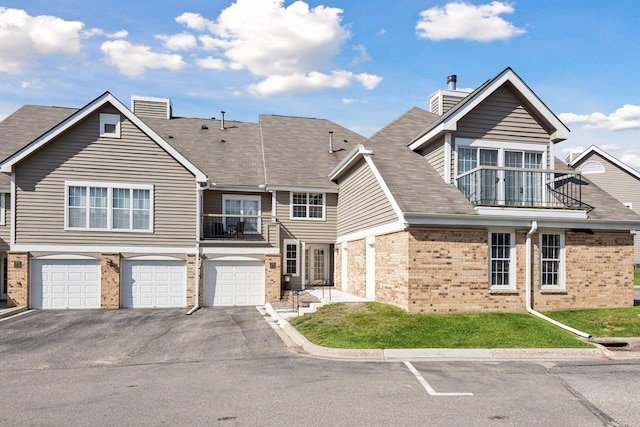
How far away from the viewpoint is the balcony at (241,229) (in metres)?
23.0

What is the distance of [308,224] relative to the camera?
81.3ft

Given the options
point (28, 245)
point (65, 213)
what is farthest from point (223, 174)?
point (28, 245)

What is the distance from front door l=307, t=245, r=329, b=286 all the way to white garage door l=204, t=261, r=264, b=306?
3.79 metres

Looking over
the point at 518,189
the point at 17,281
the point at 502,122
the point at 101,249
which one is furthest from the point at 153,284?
the point at 502,122

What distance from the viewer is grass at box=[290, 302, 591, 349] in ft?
41.4

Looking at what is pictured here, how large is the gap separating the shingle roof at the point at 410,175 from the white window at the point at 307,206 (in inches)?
218

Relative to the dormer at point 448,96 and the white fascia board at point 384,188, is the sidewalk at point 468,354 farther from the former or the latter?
the dormer at point 448,96

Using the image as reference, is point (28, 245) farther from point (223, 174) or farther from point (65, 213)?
point (223, 174)

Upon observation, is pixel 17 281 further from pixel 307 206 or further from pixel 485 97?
pixel 485 97

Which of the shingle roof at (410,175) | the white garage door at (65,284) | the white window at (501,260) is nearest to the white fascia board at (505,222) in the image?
the shingle roof at (410,175)

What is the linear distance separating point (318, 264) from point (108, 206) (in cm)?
1030

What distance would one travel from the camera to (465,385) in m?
9.37

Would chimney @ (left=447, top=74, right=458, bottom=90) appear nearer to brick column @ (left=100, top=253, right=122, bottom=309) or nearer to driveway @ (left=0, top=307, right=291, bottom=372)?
driveway @ (left=0, top=307, right=291, bottom=372)

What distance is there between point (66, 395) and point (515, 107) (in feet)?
53.4
